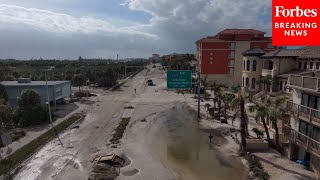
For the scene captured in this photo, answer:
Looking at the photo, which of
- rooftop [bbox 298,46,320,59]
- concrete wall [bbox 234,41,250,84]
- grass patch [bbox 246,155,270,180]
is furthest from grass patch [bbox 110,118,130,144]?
concrete wall [bbox 234,41,250,84]

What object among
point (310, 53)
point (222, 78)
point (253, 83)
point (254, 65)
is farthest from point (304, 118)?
point (222, 78)

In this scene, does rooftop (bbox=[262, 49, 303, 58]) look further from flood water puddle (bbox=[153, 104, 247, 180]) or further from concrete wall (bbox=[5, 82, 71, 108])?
concrete wall (bbox=[5, 82, 71, 108])

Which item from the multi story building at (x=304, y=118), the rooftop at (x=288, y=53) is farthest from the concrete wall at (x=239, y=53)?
the multi story building at (x=304, y=118)

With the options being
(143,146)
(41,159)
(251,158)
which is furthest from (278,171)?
(41,159)

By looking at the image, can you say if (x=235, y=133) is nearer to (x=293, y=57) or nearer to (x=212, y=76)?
(x=293, y=57)

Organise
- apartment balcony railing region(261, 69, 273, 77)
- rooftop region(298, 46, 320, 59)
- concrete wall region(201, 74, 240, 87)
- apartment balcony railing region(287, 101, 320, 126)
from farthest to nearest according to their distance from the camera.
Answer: concrete wall region(201, 74, 240, 87), apartment balcony railing region(261, 69, 273, 77), rooftop region(298, 46, 320, 59), apartment balcony railing region(287, 101, 320, 126)

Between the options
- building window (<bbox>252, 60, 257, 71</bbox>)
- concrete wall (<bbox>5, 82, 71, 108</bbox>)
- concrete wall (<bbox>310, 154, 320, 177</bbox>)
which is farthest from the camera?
building window (<bbox>252, 60, 257, 71</bbox>)
